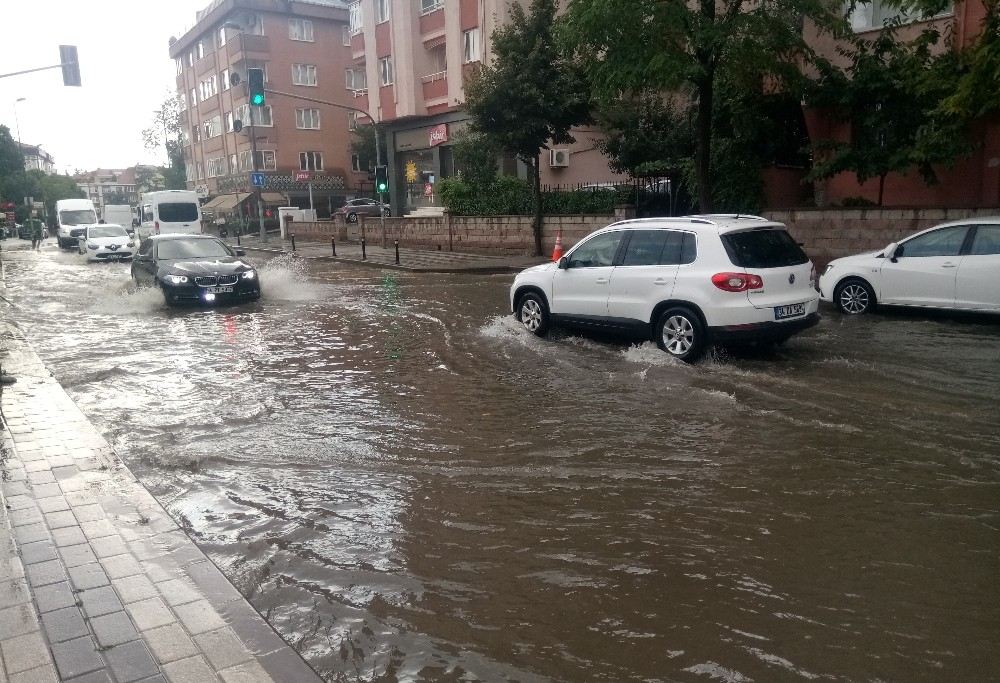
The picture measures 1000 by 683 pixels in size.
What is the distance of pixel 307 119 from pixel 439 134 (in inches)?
1033

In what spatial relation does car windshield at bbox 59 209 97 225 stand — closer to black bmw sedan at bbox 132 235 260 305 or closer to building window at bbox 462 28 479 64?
building window at bbox 462 28 479 64

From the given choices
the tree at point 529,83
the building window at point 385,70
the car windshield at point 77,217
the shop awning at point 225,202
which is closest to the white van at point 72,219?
the car windshield at point 77,217

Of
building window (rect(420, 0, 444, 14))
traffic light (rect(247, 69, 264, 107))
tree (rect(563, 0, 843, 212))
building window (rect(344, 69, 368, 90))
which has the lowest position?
tree (rect(563, 0, 843, 212))

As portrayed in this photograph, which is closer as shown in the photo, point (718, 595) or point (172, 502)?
point (718, 595)

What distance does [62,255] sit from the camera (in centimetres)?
3794

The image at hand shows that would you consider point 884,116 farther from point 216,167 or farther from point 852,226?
point 216,167

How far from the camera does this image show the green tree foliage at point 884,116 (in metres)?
15.2

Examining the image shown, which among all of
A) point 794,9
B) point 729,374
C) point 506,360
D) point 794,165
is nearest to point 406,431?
point 506,360

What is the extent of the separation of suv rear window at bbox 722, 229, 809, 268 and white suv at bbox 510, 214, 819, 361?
1cm

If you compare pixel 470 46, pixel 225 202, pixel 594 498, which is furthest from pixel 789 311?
pixel 225 202

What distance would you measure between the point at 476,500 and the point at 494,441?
128 centimetres

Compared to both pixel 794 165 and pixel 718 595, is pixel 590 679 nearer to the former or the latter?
pixel 718 595

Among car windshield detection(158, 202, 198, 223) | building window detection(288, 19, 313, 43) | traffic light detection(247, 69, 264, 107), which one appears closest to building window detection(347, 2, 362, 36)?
car windshield detection(158, 202, 198, 223)

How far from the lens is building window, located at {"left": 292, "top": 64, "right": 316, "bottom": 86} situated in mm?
56625
